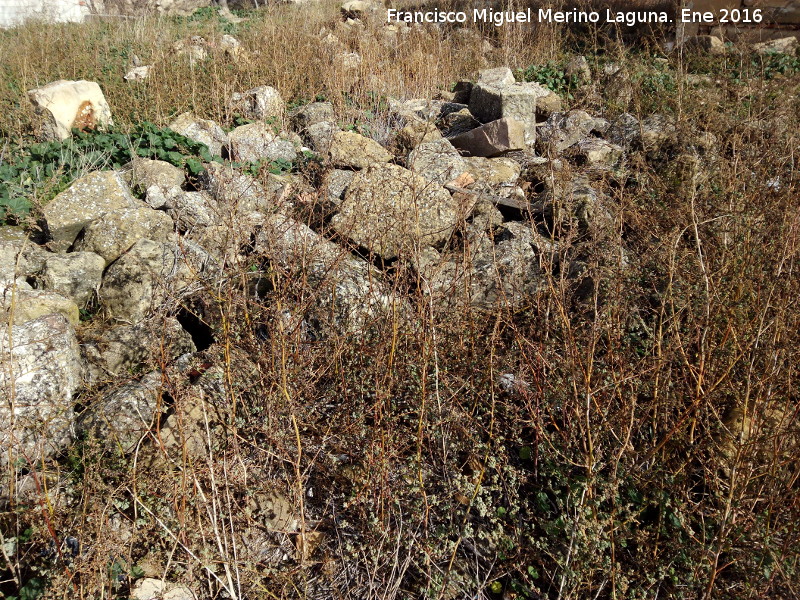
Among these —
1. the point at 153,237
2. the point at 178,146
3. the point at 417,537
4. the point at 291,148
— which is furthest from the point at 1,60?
the point at 417,537

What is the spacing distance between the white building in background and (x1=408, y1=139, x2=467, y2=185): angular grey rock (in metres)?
11.7

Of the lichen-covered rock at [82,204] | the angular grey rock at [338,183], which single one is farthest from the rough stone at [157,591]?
the angular grey rock at [338,183]

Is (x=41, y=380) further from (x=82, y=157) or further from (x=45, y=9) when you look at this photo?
(x=45, y=9)

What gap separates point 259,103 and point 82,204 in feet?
8.52

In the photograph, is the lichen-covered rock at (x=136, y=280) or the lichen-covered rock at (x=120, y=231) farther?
the lichen-covered rock at (x=120, y=231)

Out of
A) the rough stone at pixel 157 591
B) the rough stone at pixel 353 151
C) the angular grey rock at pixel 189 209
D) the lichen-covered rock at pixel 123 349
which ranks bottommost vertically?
the rough stone at pixel 157 591

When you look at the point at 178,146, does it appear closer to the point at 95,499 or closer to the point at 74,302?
the point at 74,302

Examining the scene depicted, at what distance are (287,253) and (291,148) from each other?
2535 millimetres

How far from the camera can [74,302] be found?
3.83 meters

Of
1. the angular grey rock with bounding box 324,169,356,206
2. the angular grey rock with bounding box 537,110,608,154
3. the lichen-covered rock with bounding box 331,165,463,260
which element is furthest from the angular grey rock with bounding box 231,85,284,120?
the angular grey rock with bounding box 537,110,608,154

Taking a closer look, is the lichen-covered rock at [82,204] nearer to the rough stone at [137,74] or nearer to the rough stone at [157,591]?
the rough stone at [157,591]

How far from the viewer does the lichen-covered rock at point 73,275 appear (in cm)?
386

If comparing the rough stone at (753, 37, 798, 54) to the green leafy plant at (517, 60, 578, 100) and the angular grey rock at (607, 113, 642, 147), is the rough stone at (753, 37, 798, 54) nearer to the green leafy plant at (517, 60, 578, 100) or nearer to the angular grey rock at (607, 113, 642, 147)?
the green leafy plant at (517, 60, 578, 100)

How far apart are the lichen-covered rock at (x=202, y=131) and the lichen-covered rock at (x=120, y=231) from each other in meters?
1.45
